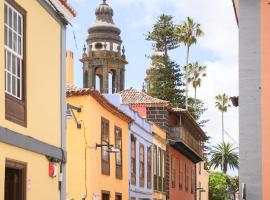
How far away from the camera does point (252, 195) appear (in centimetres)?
1898

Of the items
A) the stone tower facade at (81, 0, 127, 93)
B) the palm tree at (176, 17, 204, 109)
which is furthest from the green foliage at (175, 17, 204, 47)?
the stone tower facade at (81, 0, 127, 93)

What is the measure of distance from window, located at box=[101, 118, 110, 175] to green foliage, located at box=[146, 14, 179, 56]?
3940 centimetres

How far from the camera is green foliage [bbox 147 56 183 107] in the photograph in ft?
210

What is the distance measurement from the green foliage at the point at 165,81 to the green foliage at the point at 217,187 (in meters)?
10.1

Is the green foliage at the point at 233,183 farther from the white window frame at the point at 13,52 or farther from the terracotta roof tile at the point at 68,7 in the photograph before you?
the white window frame at the point at 13,52

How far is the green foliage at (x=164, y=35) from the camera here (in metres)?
64.8

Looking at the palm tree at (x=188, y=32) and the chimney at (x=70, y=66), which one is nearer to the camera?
the chimney at (x=70, y=66)

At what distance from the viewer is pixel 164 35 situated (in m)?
64.8

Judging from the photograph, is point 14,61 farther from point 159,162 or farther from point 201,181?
point 201,181

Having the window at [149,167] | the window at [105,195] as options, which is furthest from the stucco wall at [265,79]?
the window at [149,167]

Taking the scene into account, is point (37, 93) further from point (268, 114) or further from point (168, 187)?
point (168, 187)

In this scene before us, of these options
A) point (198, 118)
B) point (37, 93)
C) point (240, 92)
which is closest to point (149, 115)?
point (240, 92)

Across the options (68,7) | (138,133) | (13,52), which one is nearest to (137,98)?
(138,133)

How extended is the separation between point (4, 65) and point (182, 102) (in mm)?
52520
